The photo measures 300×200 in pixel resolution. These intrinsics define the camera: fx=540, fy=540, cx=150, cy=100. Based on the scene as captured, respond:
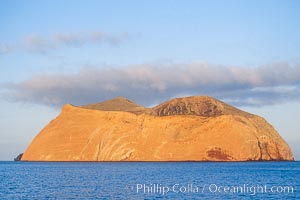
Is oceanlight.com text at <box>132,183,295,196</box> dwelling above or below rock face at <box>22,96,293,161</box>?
below

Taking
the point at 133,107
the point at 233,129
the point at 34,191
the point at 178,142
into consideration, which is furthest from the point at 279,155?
the point at 34,191

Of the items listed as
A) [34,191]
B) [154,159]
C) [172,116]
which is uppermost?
[172,116]

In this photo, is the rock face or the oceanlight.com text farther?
the rock face

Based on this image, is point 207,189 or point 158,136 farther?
point 158,136

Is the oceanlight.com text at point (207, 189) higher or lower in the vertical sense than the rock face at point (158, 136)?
lower

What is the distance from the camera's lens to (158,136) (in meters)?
129

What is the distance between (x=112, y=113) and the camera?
136 m

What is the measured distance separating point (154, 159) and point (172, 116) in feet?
42.1

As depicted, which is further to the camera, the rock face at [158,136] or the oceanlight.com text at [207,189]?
the rock face at [158,136]

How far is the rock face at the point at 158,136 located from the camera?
414 feet

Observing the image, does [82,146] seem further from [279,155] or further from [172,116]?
[279,155]

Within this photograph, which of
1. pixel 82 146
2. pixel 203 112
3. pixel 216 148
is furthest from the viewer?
pixel 203 112

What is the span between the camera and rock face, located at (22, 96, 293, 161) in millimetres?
126062

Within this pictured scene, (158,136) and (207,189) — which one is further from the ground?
(158,136)
